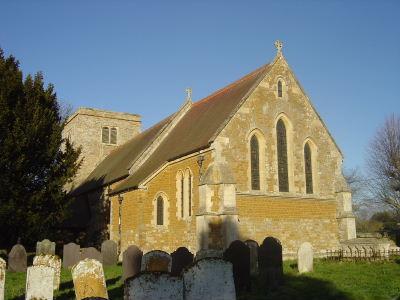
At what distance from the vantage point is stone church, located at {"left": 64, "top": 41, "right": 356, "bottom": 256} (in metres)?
18.3

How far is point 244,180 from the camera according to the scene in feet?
62.0

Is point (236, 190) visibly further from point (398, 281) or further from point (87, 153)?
point (87, 153)

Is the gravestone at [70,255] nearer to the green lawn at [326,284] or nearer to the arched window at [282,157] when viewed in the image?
the green lawn at [326,284]

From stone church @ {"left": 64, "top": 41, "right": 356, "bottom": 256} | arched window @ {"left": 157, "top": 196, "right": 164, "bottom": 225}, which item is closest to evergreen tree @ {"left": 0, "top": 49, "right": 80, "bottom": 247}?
stone church @ {"left": 64, "top": 41, "right": 356, "bottom": 256}

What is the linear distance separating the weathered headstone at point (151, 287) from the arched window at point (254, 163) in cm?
1280

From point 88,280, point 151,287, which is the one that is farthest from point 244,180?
point 151,287

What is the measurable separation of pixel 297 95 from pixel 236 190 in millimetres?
6142

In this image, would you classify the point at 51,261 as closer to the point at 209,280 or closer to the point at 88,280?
the point at 88,280

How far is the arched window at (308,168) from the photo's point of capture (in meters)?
20.9

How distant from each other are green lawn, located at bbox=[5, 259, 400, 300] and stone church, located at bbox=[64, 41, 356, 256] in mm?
3892

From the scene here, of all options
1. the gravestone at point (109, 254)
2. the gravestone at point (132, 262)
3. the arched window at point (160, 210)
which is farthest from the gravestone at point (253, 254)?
the arched window at point (160, 210)

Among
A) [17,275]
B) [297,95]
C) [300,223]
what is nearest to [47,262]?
[17,275]

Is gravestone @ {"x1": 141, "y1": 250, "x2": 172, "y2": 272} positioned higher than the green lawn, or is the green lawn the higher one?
gravestone @ {"x1": 141, "y1": 250, "x2": 172, "y2": 272}

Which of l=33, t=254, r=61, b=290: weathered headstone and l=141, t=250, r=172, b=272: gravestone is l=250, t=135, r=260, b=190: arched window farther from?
l=141, t=250, r=172, b=272: gravestone
